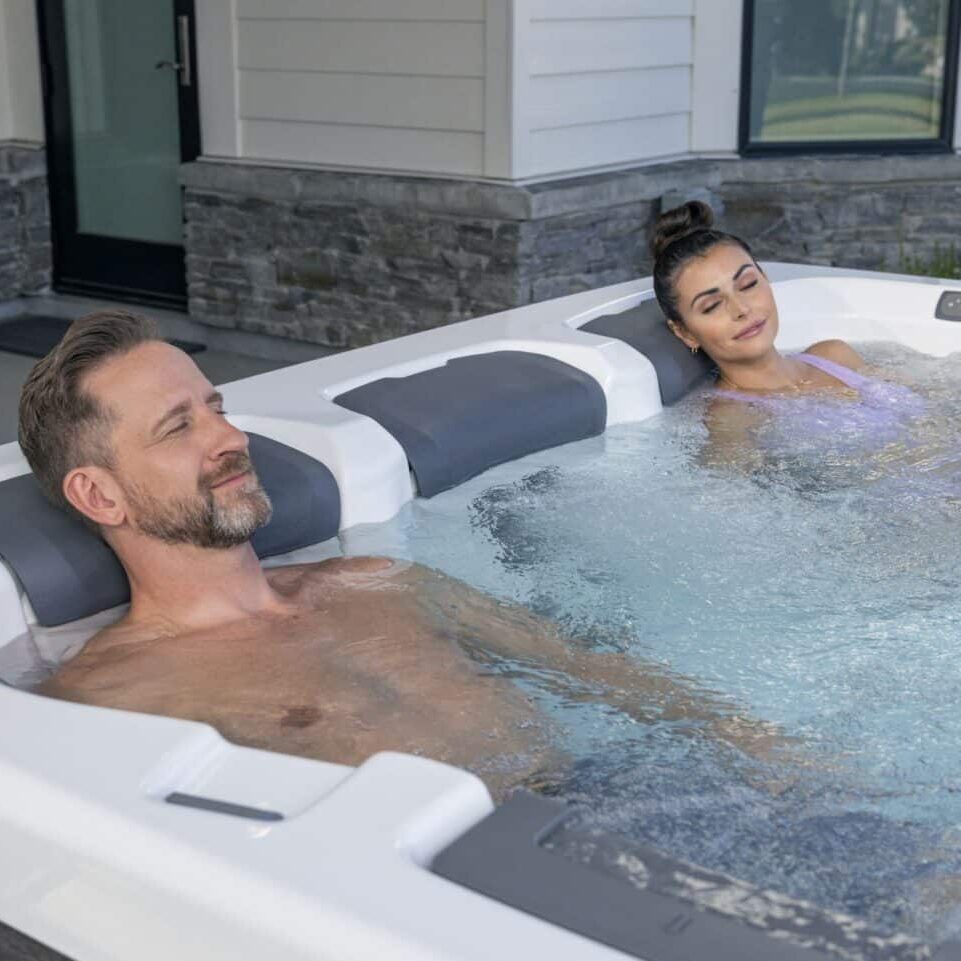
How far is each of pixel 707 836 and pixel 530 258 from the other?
11.3 feet

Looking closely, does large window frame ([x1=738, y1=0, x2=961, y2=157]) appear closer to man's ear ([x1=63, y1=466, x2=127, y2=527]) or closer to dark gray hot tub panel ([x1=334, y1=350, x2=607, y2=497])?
dark gray hot tub panel ([x1=334, y1=350, x2=607, y2=497])

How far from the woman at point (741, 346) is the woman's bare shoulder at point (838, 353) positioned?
7 cm

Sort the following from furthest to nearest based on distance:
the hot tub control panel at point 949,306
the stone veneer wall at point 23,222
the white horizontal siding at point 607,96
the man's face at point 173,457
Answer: the stone veneer wall at point 23,222, the white horizontal siding at point 607,96, the hot tub control panel at point 949,306, the man's face at point 173,457

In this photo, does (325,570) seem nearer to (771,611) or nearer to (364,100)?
(771,611)

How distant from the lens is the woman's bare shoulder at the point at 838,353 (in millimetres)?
3611

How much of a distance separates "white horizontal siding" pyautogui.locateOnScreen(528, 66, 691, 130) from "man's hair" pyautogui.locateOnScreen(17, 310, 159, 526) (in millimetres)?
2986

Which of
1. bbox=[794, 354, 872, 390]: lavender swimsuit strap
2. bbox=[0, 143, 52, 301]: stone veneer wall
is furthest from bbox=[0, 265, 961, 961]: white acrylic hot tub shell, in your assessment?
bbox=[0, 143, 52, 301]: stone veneer wall

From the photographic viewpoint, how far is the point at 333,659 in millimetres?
2174

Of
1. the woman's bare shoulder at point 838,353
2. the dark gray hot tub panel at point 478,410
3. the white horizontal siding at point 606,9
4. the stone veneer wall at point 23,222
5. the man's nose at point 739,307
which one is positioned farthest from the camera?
the stone veneer wall at point 23,222

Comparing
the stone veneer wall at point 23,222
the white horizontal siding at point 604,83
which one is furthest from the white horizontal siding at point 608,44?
the stone veneer wall at point 23,222

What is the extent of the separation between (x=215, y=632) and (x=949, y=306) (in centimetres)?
223

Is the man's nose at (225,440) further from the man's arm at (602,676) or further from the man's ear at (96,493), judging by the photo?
the man's arm at (602,676)

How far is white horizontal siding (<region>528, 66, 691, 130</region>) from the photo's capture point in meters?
4.97

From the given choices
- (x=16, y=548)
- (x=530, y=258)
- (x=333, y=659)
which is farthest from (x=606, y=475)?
(x=530, y=258)
